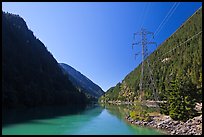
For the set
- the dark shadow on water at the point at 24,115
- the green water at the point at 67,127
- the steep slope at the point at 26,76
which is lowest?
the green water at the point at 67,127

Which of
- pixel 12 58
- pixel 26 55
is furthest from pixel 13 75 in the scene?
pixel 26 55

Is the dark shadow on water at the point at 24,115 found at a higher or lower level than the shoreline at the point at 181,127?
higher

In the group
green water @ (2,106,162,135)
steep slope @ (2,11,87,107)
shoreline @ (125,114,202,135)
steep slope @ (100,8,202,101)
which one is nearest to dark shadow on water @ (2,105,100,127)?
green water @ (2,106,162,135)

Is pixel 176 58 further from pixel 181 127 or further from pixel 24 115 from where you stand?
pixel 181 127

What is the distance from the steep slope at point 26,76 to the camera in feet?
→ 253

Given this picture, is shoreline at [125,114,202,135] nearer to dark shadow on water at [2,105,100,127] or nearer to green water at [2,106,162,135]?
green water at [2,106,162,135]

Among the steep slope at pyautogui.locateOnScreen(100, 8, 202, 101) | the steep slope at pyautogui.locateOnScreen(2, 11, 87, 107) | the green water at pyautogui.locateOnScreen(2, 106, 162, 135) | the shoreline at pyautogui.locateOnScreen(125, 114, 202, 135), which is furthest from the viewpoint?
the steep slope at pyautogui.locateOnScreen(100, 8, 202, 101)

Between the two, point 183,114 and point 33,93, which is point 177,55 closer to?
point 33,93

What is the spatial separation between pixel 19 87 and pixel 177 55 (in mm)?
78289

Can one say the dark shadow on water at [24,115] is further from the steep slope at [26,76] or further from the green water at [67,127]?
the steep slope at [26,76]

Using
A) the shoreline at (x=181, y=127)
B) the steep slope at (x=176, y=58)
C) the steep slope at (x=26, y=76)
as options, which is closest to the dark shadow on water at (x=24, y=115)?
the steep slope at (x=26, y=76)

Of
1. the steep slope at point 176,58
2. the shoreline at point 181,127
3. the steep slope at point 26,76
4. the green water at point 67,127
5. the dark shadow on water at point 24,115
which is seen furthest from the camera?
the steep slope at point 176,58

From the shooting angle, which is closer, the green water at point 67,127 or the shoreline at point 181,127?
the shoreline at point 181,127

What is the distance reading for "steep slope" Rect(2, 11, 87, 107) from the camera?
77.2 meters
